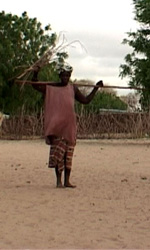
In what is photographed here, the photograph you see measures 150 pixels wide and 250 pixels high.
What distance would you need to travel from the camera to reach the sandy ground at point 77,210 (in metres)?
6.48

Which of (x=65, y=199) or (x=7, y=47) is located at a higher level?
(x=7, y=47)

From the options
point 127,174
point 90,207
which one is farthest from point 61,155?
point 127,174

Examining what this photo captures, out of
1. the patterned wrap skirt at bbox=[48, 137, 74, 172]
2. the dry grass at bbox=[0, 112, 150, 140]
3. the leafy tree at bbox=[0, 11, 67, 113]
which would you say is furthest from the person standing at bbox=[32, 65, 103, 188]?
the leafy tree at bbox=[0, 11, 67, 113]

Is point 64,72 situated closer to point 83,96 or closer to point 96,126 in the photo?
point 83,96

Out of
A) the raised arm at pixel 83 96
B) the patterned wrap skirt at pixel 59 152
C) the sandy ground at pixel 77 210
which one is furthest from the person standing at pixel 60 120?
the sandy ground at pixel 77 210

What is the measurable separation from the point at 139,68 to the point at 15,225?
979 inches

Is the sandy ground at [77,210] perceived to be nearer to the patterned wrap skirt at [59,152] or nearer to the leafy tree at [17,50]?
the patterned wrap skirt at [59,152]

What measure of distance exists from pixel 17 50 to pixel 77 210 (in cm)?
2599

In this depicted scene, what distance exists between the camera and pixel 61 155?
10.5 meters

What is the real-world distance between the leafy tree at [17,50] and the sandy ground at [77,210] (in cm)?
1863

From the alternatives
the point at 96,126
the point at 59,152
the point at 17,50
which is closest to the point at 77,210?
the point at 59,152

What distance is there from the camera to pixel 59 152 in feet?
34.4

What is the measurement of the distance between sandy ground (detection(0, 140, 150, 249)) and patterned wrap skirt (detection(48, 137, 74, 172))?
1.41 feet

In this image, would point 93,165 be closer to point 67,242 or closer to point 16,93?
point 67,242
